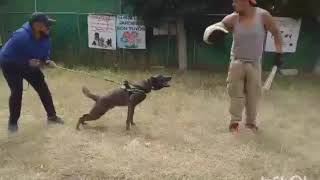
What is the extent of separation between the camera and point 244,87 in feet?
25.8

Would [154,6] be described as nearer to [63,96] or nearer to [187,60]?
[187,60]

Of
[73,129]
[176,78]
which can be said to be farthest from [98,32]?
[73,129]

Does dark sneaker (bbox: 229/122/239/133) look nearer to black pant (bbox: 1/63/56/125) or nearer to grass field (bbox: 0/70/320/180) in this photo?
grass field (bbox: 0/70/320/180)

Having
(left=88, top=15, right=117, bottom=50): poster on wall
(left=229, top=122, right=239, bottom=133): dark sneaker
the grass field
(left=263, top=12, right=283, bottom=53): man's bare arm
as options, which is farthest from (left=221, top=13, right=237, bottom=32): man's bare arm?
(left=88, top=15, right=117, bottom=50): poster on wall

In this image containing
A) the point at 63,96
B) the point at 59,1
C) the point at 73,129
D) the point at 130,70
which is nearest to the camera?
the point at 73,129

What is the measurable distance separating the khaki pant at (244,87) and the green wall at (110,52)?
6.00 meters

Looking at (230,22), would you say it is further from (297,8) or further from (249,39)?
(297,8)

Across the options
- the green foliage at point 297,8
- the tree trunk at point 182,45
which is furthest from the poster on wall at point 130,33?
the green foliage at point 297,8

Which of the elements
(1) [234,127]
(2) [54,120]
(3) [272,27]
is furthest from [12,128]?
(3) [272,27]

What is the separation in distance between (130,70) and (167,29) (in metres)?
1.39

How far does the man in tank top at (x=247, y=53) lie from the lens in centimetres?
754

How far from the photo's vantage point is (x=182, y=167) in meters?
6.46

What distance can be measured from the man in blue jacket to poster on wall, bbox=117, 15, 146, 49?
646 cm

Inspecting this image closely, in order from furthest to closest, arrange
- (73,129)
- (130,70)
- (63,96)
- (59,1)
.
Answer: (59,1), (130,70), (63,96), (73,129)
